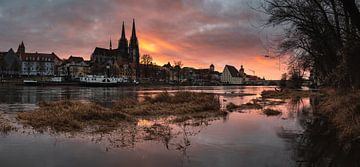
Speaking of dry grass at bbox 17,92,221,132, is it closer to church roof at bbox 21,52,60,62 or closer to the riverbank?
the riverbank

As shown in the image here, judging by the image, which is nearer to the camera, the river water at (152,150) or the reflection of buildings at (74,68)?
the river water at (152,150)

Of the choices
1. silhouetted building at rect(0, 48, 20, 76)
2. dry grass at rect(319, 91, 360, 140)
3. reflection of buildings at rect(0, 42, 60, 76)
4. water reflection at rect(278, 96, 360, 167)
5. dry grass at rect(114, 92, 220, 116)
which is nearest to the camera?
water reflection at rect(278, 96, 360, 167)

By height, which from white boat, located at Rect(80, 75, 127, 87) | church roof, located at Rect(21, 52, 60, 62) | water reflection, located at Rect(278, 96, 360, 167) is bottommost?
water reflection, located at Rect(278, 96, 360, 167)

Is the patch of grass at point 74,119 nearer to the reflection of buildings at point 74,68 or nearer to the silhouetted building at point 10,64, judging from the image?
the silhouetted building at point 10,64

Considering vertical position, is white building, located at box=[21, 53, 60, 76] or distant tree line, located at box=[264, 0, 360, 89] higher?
white building, located at box=[21, 53, 60, 76]

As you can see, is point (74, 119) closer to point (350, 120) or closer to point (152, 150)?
point (152, 150)

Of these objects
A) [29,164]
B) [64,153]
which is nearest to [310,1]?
[64,153]

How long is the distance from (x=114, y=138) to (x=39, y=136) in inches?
131

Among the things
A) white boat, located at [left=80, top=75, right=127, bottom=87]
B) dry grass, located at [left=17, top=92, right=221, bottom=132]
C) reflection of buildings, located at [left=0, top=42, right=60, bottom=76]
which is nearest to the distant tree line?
dry grass, located at [left=17, top=92, right=221, bottom=132]

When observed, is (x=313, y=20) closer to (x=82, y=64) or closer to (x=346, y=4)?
(x=346, y=4)

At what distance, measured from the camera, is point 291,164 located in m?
11.0

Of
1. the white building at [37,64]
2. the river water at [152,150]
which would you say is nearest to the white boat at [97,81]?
the white building at [37,64]

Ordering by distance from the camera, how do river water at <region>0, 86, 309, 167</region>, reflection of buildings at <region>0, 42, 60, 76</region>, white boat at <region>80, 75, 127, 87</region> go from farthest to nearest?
reflection of buildings at <region>0, 42, 60, 76</region> < white boat at <region>80, 75, 127, 87</region> < river water at <region>0, 86, 309, 167</region>

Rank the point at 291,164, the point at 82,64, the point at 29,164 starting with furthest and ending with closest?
the point at 82,64
the point at 291,164
the point at 29,164
